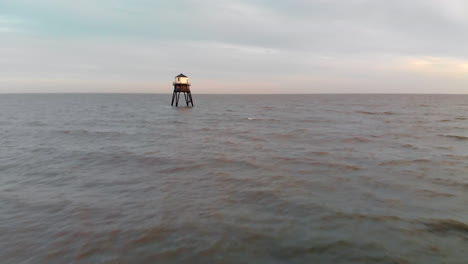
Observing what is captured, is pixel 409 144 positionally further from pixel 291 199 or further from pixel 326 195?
pixel 291 199

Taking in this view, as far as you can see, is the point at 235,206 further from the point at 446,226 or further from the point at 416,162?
the point at 416,162

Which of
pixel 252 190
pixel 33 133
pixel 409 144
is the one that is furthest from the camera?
pixel 33 133

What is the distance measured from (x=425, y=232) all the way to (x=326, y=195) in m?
2.81

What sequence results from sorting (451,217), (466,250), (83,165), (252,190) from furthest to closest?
(83,165), (252,190), (451,217), (466,250)

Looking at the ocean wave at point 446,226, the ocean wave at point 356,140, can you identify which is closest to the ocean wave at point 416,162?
the ocean wave at point 356,140

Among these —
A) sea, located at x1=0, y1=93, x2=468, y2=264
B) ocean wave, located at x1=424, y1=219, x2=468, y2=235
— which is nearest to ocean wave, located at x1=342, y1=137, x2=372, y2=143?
A: sea, located at x1=0, y1=93, x2=468, y2=264

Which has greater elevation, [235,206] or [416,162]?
[416,162]

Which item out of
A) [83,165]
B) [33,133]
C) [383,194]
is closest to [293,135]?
[383,194]

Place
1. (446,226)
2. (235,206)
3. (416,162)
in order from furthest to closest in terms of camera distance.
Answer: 1. (416,162)
2. (235,206)
3. (446,226)

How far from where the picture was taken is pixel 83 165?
12.9 metres

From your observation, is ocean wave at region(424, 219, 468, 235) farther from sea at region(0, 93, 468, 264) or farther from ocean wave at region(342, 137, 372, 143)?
ocean wave at region(342, 137, 372, 143)

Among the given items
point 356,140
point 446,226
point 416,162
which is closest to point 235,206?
point 446,226

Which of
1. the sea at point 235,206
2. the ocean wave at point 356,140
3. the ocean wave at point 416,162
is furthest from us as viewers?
the ocean wave at point 356,140

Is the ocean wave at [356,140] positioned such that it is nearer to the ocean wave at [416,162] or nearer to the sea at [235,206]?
the sea at [235,206]
